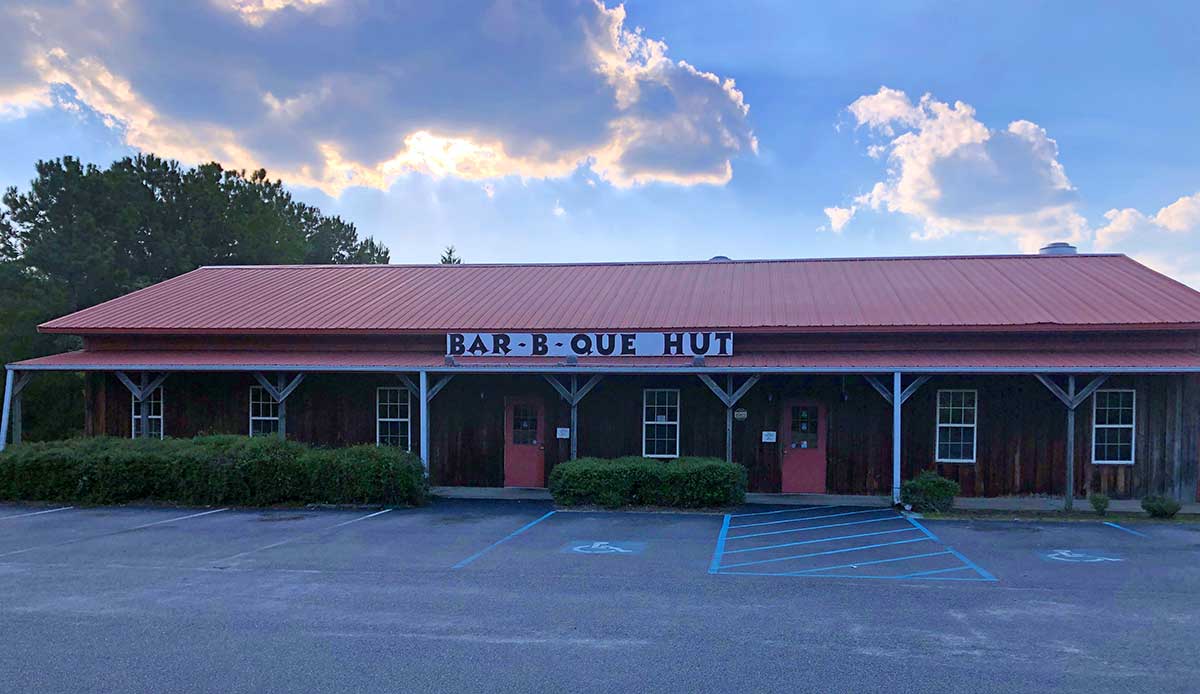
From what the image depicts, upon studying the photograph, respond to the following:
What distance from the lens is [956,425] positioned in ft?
57.0

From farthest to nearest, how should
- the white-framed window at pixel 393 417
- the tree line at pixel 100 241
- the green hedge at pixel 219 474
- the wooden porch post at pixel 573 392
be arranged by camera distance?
the tree line at pixel 100 241 → the white-framed window at pixel 393 417 → the wooden porch post at pixel 573 392 → the green hedge at pixel 219 474

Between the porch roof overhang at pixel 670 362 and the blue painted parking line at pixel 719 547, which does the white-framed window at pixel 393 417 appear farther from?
the blue painted parking line at pixel 719 547

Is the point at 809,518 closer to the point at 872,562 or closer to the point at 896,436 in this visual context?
the point at 896,436

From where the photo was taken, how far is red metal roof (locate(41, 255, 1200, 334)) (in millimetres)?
17812

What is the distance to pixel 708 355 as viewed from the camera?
58.7 feet

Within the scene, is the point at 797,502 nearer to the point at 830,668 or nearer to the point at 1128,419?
the point at 1128,419

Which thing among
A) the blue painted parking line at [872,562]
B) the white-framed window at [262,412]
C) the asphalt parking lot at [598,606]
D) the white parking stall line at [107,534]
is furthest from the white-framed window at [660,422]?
the white-framed window at [262,412]

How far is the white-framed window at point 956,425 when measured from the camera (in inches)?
682

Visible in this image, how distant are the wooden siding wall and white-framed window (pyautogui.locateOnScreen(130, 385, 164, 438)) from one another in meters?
0.24

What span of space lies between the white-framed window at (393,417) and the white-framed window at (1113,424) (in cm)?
1483

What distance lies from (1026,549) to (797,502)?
533 cm

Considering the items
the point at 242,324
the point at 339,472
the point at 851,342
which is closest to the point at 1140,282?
the point at 851,342

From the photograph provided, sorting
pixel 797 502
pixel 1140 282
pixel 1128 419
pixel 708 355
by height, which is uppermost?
pixel 1140 282

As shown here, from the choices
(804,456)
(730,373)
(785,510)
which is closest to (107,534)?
(730,373)
